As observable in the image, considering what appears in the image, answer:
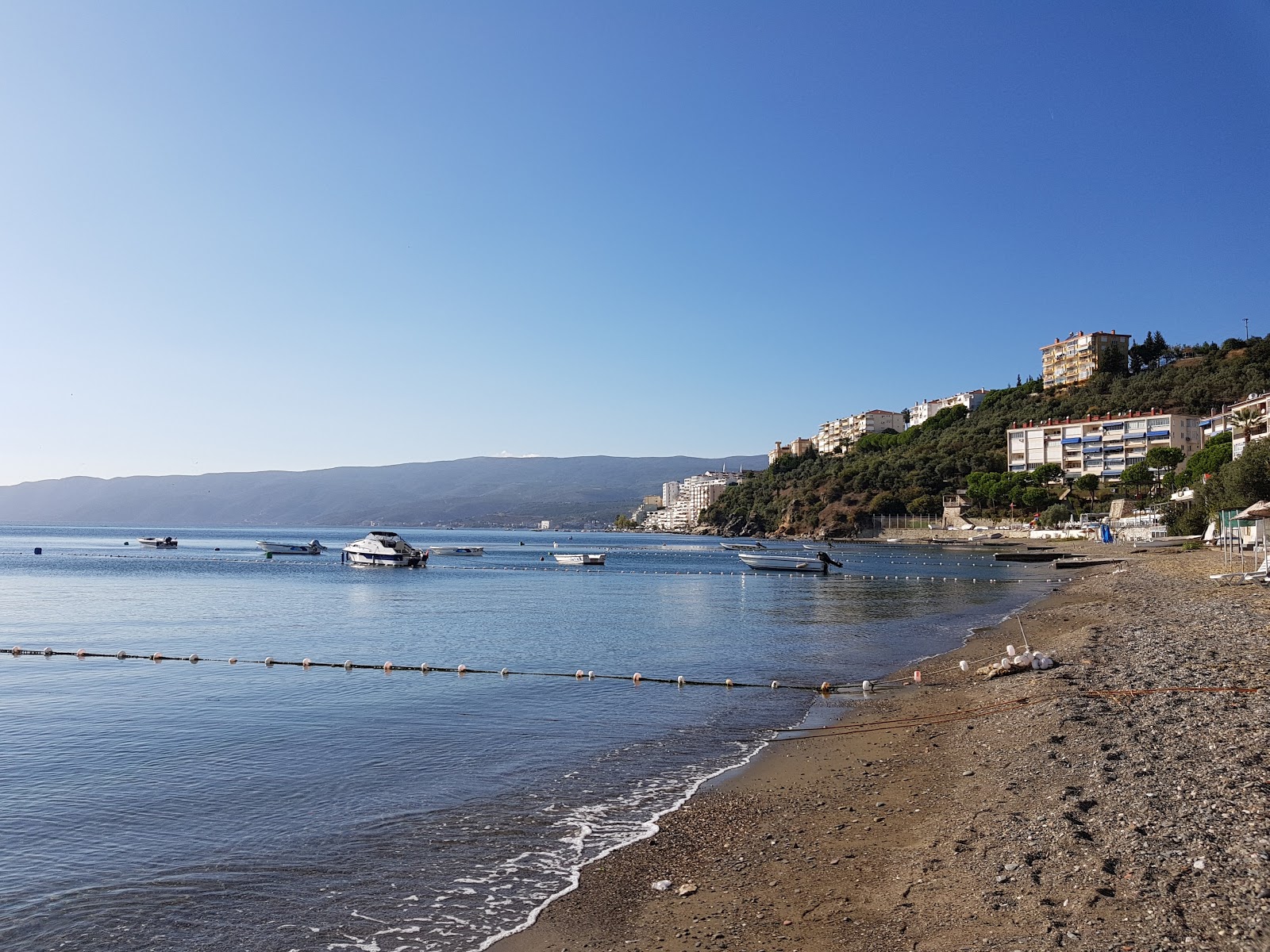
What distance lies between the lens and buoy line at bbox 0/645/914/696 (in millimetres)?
18969

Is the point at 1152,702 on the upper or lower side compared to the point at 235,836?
upper

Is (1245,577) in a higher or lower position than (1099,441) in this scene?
lower

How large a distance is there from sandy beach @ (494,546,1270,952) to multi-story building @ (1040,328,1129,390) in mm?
157525

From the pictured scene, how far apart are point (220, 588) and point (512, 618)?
2664cm

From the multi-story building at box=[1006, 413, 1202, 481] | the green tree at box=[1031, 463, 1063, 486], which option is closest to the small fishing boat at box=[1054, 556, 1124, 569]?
the multi-story building at box=[1006, 413, 1202, 481]

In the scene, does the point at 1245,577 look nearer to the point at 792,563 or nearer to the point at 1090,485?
the point at 792,563

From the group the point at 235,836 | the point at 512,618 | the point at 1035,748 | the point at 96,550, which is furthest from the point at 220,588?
the point at 96,550

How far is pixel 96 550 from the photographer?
11750cm

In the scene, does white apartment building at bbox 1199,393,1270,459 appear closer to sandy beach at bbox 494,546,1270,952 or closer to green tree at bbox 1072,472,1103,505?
green tree at bbox 1072,472,1103,505

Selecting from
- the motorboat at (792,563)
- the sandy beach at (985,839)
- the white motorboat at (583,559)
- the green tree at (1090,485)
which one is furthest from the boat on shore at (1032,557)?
the sandy beach at (985,839)

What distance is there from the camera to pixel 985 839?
8.20 metres

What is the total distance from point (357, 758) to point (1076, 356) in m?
172

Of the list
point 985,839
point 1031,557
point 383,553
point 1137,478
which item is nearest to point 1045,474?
point 1137,478

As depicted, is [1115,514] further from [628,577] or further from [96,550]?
[96,550]
